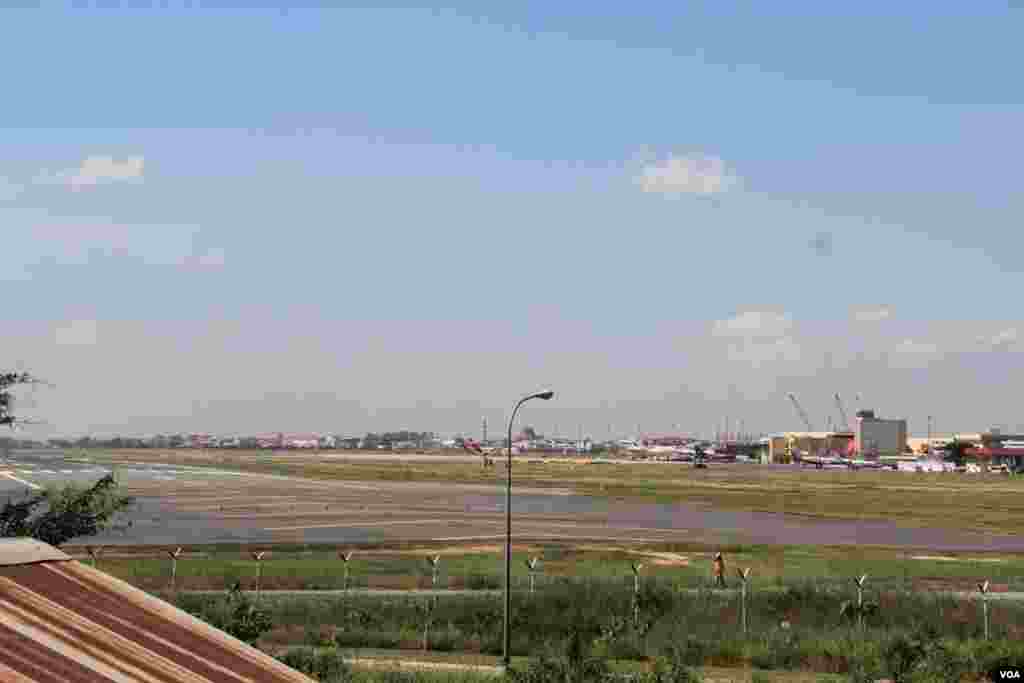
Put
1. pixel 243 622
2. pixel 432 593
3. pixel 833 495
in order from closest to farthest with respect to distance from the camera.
Answer: pixel 243 622 → pixel 432 593 → pixel 833 495

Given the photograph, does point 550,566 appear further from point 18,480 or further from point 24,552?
point 18,480

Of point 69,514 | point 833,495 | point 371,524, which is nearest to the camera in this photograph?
point 69,514

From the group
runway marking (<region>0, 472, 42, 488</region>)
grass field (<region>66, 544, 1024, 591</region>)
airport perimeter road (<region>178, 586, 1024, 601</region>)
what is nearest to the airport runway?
runway marking (<region>0, 472, 42, 488</region>)

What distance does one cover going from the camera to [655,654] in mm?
34969

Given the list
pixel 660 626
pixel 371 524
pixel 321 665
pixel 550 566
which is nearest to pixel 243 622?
pixel 321 665

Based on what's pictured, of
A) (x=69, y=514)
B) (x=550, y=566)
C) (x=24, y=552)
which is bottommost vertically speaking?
(x=550, y=566)

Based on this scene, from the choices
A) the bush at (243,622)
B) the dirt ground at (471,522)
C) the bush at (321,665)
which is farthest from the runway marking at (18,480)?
the bush at (321,665)

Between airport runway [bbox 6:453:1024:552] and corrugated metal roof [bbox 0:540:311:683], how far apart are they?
4446 cm

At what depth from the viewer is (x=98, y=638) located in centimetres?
1026

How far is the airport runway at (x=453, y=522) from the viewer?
71.4 metres

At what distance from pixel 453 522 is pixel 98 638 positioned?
73222 mm

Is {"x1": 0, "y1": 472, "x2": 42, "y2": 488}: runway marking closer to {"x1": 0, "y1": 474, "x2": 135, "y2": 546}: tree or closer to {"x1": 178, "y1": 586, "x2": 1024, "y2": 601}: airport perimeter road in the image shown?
{"x1": 178, "y1": 586, "x2": 1024, "y2": 601}: airport perimeter road

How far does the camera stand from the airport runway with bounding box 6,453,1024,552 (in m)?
71.4

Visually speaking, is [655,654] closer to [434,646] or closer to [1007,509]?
[434,646]
